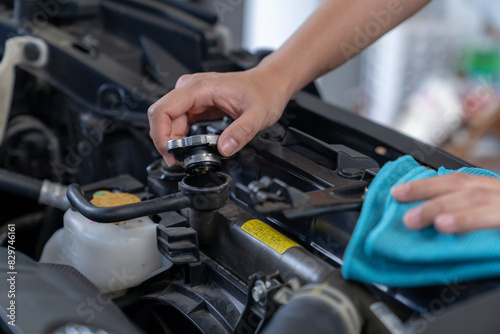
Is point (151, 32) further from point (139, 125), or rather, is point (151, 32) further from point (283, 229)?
point (283, 229)

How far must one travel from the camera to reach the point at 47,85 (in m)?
1.00

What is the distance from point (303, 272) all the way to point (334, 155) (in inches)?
8.5

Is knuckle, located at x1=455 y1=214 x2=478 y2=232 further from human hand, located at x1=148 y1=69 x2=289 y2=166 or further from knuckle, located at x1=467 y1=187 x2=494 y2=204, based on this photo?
human hand, located at x1=148 y1=69 x2=289 y2=166

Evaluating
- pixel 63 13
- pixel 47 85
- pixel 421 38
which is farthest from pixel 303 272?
pixel 421 38

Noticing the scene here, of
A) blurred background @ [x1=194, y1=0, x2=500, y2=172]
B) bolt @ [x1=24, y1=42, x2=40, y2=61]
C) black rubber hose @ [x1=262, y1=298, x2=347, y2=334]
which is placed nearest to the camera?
black rubber hose @ [x1=262, y1=298, x2=347, y2=334]

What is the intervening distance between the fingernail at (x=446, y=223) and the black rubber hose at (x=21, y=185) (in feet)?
1.81

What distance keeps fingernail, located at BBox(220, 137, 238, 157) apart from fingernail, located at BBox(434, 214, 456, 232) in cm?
28

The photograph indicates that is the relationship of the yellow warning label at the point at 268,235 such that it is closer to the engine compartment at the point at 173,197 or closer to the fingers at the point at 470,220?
the engine compartment at the point at 173,197

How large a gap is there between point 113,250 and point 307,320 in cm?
30

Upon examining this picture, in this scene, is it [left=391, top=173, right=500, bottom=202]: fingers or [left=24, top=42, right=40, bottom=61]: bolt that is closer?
[left=391, top=173, right=500, bottom=202]: fingers

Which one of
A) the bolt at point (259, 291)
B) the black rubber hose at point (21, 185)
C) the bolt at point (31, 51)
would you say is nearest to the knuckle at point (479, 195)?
the bolt at point (259, 291)

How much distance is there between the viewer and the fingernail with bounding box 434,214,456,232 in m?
0.46

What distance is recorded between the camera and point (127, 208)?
612mm

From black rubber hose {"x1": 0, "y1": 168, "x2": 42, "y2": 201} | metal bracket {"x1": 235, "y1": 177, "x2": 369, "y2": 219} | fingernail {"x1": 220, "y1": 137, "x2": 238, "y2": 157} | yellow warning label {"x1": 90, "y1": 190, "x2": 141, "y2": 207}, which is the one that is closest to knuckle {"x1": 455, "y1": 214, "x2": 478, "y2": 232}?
metal bracket {"x1": 235, "y1": 177, "x2": 369, "y2": 219}
